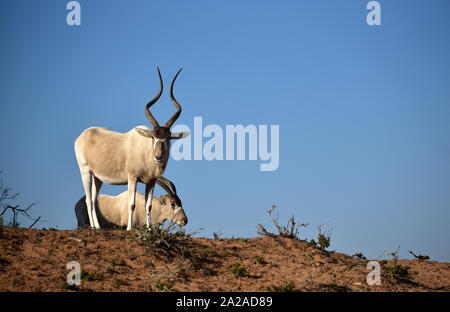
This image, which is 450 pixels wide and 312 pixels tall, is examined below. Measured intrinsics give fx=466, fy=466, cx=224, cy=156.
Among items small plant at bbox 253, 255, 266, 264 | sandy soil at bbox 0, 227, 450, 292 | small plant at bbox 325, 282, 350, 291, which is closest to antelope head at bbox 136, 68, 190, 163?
sandy soil at bbox 0, 227, 450, 292

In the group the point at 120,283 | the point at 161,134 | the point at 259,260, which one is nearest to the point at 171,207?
the point at 161,134

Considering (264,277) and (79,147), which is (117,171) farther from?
(264,277)

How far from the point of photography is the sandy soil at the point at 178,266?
8742 mm

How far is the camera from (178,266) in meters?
9.60

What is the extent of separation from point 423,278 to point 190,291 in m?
5.75

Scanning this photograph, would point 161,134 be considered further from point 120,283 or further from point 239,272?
point 120,283

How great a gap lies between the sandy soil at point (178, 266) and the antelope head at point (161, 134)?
230 cm

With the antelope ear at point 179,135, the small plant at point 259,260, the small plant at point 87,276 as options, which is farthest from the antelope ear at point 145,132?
the small plant at point 87,276

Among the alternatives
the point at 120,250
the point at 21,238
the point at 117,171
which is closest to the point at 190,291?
the point at 120,250

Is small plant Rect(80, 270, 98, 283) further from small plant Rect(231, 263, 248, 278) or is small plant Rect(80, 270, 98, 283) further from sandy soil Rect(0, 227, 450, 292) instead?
small plant Rect(231, 263, 248, 278)

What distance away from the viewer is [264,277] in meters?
9.51

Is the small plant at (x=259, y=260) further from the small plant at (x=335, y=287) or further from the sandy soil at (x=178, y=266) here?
the small plant at (x=335, y=287)

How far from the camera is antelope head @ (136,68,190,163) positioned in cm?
1226

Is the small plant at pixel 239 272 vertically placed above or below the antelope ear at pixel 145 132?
below
